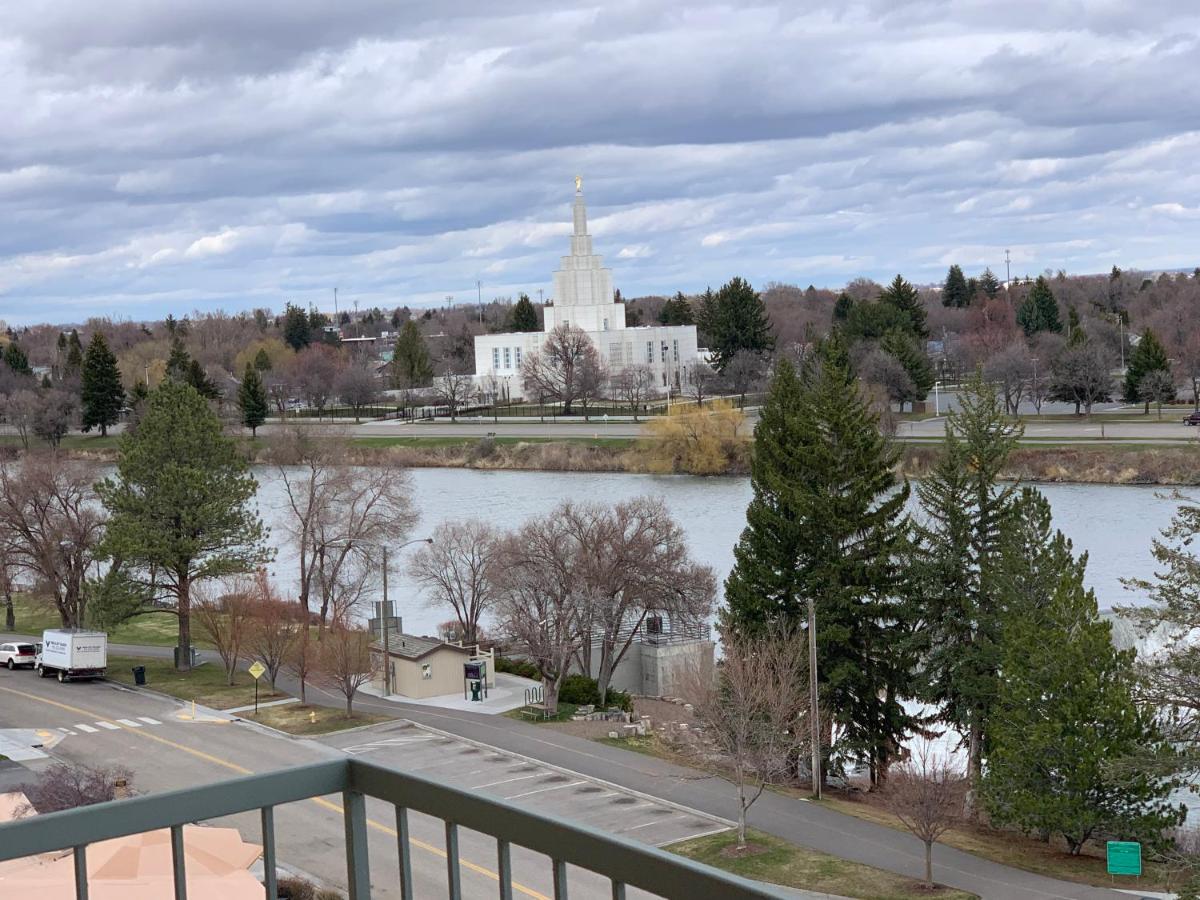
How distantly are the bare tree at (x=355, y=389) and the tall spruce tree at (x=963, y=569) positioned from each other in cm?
7948

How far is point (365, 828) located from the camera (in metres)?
2.90

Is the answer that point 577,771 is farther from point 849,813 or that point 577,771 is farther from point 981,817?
point 981,817

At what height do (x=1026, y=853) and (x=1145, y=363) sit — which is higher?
(x=1145, y=363)

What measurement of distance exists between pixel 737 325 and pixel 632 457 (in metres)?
33.6

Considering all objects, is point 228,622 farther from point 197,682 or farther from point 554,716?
point 554,716

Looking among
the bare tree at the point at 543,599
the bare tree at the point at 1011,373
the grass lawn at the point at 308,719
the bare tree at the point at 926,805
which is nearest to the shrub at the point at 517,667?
the bare tree at the point at 543,599

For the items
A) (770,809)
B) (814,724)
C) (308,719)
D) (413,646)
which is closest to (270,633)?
(308,719)

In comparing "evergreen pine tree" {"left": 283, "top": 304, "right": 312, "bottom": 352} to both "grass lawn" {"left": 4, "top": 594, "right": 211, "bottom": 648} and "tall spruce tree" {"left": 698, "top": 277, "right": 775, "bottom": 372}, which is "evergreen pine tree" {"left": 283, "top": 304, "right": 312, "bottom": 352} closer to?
"tall spruce tree" {"left": 698, "top": 277, "right": 775, "bottom": 372}

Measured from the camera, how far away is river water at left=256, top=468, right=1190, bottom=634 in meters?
39.8

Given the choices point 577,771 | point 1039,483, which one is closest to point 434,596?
point 577,771

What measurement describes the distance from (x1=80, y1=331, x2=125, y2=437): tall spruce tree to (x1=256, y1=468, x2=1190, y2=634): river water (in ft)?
91.2

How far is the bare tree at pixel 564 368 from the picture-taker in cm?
10075

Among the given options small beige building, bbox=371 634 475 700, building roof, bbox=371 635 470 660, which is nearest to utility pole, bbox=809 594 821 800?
small beige building, bbox=371 634 475 700

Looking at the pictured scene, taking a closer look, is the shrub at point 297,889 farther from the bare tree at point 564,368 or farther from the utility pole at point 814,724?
the bare tree at point 564,368
